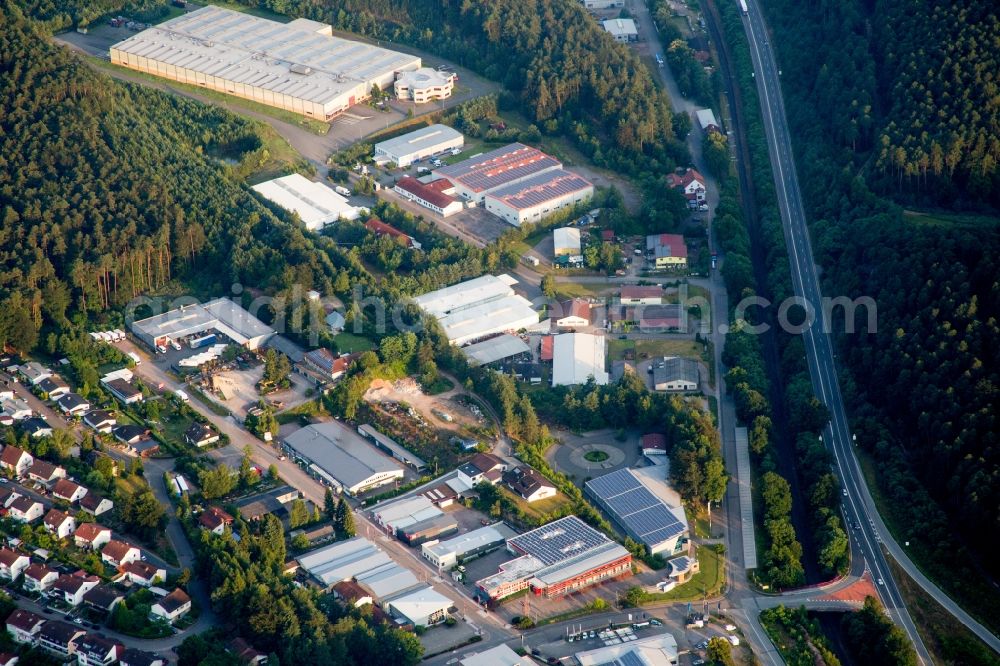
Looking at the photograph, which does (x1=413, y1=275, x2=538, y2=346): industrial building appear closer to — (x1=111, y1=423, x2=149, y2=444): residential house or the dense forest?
(x1=111, y1=423, x2=149, y2=444): residential house

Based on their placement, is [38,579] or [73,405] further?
[73,405]

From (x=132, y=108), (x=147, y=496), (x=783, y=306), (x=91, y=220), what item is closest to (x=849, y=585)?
(x=783, y=306)

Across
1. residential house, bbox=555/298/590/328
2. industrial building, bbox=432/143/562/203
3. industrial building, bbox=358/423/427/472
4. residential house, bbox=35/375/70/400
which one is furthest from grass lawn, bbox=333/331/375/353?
industrial building, bbox=432/143/562/203

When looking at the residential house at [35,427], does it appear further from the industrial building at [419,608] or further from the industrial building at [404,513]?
the industrial building at [419,608]

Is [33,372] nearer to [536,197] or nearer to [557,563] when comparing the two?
[557,563]

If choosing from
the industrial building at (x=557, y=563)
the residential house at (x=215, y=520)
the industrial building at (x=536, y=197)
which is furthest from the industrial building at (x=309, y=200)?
the industrial building at (x=557, y=563)

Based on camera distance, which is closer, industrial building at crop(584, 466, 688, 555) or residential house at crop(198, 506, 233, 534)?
residential house at crop(198, 506, 233, 534)

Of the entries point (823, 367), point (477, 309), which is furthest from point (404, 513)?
point (823, 367)
